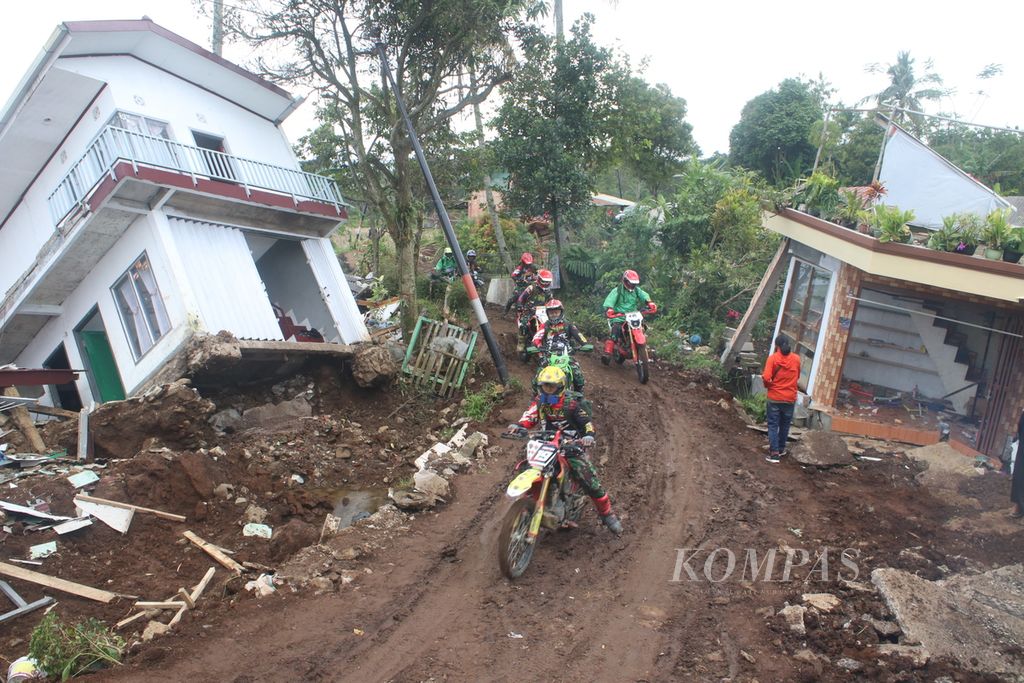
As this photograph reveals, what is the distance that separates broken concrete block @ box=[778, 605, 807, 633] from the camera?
5269mm

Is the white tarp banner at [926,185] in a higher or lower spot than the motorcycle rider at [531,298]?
higher

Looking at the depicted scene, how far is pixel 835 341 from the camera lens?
1103 centimetres

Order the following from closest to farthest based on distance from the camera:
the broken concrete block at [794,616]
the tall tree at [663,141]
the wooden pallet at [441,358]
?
the broken concrete block at [794,616], the wooden pallet at [441,358], the tall tree at [663,141]

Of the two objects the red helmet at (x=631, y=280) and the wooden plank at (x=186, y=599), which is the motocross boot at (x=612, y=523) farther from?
the red helmet at (x=631, y=280)

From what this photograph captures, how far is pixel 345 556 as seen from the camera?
21.9ft

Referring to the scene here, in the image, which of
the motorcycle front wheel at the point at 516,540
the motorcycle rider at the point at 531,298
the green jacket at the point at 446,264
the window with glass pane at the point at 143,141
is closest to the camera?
the motorcycle front wheel at the point at 516,540

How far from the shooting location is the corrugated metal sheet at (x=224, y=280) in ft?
40.1

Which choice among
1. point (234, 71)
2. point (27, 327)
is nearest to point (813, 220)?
point (234, 71)

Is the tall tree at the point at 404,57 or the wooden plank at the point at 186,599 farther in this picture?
the tall tree at the point at 404,57

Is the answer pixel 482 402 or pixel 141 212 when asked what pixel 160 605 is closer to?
pixel 482 402

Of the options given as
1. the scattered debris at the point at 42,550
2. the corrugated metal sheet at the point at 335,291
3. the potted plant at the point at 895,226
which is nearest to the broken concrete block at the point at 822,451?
the potted plant at the point at 895,226

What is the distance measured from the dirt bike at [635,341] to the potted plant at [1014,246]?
547 centimetres

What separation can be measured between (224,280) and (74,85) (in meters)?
4.68

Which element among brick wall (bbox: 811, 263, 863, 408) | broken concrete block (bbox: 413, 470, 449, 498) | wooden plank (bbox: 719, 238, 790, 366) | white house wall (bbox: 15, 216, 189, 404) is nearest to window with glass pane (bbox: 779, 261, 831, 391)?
wooden plank (bbox: 719, 238, 790, 366)
